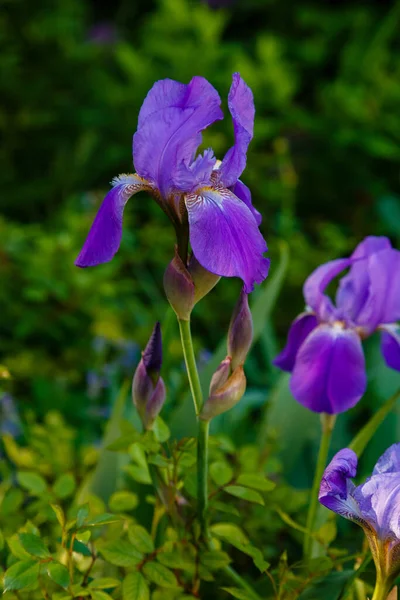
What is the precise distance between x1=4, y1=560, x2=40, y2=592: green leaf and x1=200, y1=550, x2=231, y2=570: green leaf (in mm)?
180

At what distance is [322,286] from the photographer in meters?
0.98

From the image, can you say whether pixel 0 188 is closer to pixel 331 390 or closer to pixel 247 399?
pixel 247 399

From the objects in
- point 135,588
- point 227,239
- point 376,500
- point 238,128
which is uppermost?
point 238,128

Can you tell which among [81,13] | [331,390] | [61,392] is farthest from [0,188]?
[331,390]

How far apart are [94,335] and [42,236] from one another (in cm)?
28

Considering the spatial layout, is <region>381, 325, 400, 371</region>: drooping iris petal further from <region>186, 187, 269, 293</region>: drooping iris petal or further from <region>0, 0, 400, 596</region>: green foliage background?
<region>186, 187, 269, 293</region>: drooping iris petal

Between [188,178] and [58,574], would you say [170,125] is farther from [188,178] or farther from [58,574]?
[58,574]

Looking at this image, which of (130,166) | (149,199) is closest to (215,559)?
(149,199)

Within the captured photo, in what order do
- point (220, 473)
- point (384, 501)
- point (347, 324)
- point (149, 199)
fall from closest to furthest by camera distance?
1. point (384, 501)
2. point (220, 473)
3. point (347, 324)
4. point (149, 199)

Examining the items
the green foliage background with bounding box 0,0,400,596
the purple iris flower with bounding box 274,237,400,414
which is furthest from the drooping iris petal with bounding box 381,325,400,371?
the green foliage background with bounding box 0,0,400,596

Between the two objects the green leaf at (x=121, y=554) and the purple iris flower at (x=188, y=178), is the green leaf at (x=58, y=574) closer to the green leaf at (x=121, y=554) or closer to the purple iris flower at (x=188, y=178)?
the green leaf at (x=121, y=554)

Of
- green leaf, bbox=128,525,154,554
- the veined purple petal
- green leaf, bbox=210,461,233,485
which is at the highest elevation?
the veined purple petal

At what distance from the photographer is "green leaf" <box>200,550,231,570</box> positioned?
783 millimetres

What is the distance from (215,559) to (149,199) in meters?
1.89
